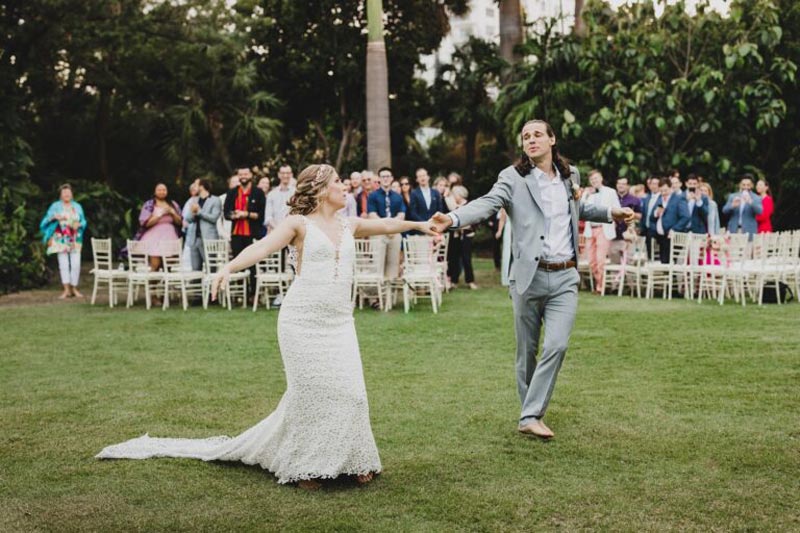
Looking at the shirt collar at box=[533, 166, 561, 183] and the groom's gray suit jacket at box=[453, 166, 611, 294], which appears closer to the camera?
the groom's gray suit jacket at box=[453, 166, 611, 294]

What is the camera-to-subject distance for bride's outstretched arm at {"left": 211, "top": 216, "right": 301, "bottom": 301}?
514 centimetres

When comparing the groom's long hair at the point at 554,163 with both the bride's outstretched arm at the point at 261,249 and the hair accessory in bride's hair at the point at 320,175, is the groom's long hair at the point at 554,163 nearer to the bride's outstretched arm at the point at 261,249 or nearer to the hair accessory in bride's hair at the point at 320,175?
the hair accessory in bride's hair at the point at 320,175

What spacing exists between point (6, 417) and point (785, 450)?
570 cm

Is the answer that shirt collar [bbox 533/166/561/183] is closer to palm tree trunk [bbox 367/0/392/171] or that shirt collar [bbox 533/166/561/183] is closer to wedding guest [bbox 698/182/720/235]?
wedding guest [bbox 698/182/720/235]

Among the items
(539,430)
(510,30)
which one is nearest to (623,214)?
(539,430)

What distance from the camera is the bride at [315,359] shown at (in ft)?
17.0

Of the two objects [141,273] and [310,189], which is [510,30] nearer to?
[141,273]

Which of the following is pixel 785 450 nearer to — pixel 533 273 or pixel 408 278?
pixel 533 273

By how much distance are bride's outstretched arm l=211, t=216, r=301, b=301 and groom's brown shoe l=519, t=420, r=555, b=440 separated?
2114 mm

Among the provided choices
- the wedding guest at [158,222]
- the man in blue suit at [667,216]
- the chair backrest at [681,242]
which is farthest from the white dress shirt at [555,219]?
the wedding guest at [158,222]

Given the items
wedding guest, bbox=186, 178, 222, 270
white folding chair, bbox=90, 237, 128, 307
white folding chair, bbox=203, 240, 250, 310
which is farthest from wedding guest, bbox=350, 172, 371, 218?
white folding chair, bbox=90, 237, 128, 307

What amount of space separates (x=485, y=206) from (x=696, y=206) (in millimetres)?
10462

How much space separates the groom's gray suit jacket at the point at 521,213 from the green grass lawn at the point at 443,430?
47.8 inches

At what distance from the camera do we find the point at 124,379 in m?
8.45
